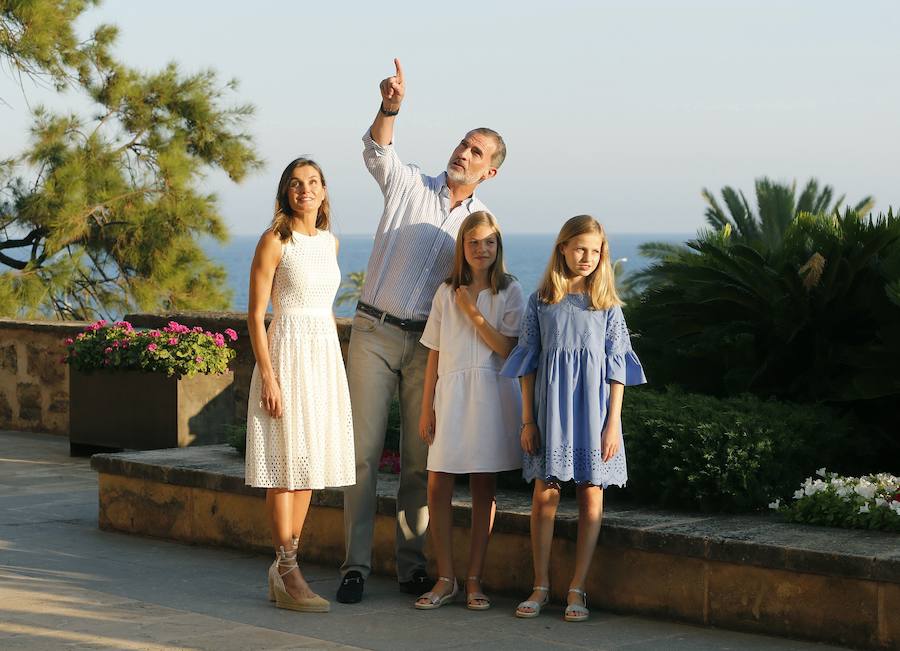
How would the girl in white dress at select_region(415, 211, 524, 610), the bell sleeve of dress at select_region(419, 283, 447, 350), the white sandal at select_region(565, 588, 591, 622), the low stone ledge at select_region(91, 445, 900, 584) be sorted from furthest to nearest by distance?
the bell sleeve of dress at select_region(419, 283, 447, 350), the girl in white dress at select_region(415, 211, 524, 610), the white sandal at select_region(565, 588, 591, 622), the low stone ledge at select_region(91, 445, 900, 584)

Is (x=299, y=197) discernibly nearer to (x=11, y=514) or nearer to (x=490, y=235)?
(x=490, y=235)

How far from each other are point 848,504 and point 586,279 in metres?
1.30

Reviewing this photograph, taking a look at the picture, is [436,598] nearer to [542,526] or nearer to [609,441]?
[542,526]

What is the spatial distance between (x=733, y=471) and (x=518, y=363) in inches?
38.9

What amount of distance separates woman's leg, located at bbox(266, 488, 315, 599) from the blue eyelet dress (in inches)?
36.0

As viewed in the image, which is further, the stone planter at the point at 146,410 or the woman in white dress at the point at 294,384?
the stone planter at the point at 146,410

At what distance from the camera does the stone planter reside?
9109 mm

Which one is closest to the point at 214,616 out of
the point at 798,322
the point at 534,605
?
the point at 534,605

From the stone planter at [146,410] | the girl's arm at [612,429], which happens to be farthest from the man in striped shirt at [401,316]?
the stone planter at [146,410]

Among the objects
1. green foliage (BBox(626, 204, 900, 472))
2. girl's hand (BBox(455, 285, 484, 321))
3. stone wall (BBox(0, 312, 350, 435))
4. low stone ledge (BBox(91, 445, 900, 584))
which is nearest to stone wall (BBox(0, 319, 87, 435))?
stone wall (BBox(0, 312, 350, 435))

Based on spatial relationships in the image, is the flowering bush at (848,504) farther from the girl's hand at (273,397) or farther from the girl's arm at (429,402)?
the girl's hand at (273,397)

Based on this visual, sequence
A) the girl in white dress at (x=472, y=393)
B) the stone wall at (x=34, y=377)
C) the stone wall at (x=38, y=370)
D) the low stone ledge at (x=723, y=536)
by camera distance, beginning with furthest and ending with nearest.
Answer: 1. the stone wall at (x=34, y=377)
2. the stone wall at (x=38, y=370)
3. the girl in white dress at (x=472, y=393)
4. the low stone ledge at (x=723, y=536)

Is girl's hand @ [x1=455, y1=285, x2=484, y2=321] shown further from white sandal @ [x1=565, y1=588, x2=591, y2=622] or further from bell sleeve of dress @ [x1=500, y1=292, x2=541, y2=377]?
white sandal @ [x1=565, y1=588, x2=591, y2=622]

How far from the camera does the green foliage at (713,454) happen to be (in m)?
5.27
